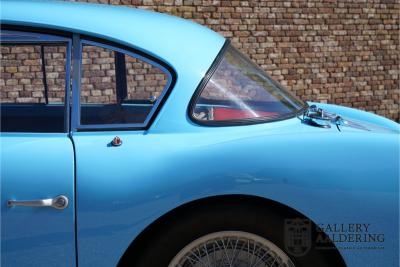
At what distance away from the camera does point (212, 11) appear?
23.0ft

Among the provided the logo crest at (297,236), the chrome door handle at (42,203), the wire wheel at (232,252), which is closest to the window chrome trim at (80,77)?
the chrome door handle at (42,203)

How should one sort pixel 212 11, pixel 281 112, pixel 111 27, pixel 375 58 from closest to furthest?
1. pixel 111 27
2. pixel 281 112
3. pixel 212 11
4. pixel 375 58

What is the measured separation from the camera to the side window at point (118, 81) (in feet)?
7.17

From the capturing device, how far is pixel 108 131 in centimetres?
213

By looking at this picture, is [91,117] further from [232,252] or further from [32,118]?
[232,252]

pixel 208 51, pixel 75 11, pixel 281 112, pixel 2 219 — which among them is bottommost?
pixel 2 219

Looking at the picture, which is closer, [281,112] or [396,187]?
[396,187]

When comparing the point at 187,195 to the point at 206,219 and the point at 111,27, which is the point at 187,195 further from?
the point at 111,27

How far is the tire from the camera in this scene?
6.68 ft

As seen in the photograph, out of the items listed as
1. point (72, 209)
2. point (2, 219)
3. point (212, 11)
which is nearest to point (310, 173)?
point (72, 209)

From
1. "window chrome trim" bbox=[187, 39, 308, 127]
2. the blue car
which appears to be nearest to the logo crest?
the blue car

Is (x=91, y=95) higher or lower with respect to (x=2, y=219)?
higher

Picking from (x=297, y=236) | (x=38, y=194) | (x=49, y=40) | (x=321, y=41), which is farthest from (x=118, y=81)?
(x=321, y=41)

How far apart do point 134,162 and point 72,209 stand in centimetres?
30
